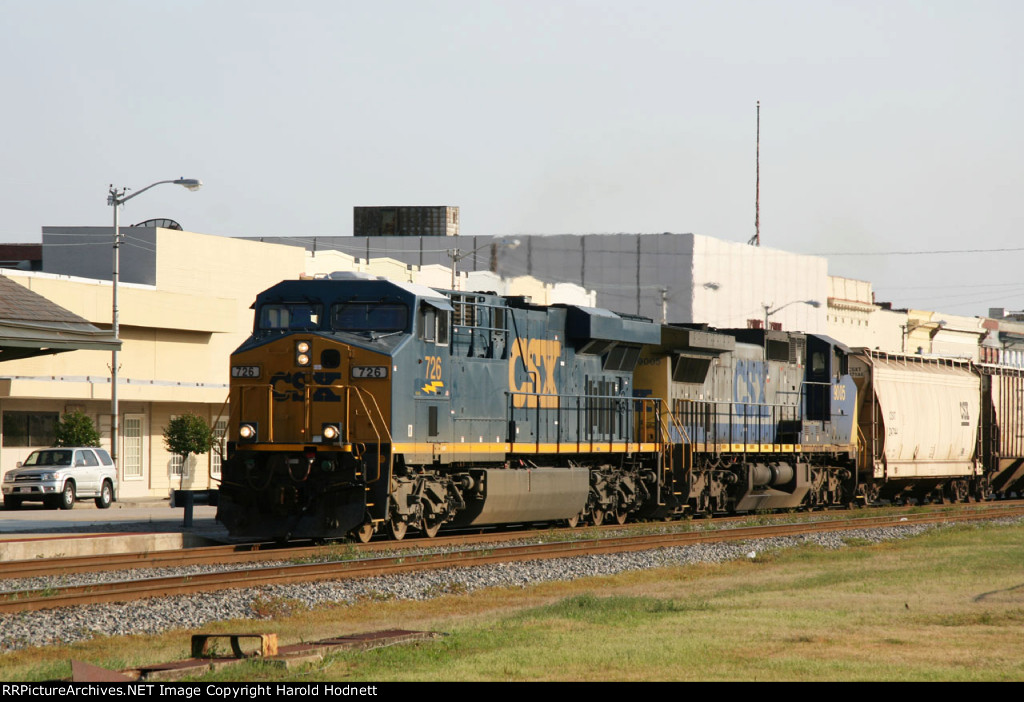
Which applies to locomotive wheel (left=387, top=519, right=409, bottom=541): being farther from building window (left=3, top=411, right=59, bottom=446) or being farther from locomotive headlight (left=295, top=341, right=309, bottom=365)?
building window (left=3, top=411, right=59, bottom=446)

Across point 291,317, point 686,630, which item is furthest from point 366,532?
point 686,630

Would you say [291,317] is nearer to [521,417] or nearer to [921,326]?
[521,417]

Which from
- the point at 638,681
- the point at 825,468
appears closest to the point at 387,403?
the point at 638,681

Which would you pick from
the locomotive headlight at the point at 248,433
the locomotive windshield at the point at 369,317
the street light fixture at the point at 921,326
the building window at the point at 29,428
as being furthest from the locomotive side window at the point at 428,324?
the street light fixture at the point at 921,326

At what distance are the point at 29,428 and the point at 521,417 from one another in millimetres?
23109

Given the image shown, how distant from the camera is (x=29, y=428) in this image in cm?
3928

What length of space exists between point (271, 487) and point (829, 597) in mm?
8526

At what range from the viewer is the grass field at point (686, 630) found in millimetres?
9062

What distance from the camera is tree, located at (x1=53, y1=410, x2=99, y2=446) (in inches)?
1481

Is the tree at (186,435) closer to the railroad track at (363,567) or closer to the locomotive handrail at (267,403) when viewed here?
the railroad track at (363,567)

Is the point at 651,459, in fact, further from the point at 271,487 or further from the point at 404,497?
the point at 271,487

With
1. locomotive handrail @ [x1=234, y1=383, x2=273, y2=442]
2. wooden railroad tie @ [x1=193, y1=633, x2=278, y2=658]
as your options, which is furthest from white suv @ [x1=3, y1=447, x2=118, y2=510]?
wooden railroad tie @ [x1=193, y1=633, x2=278, y2=658]

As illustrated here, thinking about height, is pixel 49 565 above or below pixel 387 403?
below

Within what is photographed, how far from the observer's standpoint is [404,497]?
19.1 metres
